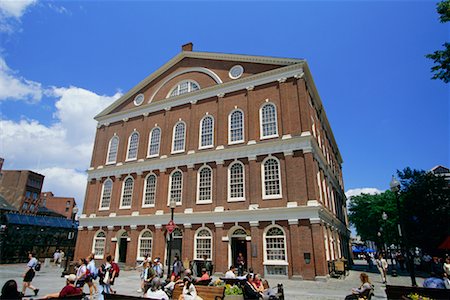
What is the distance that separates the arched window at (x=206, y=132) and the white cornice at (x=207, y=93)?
7.92ft

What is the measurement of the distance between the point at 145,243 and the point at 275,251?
12.0m

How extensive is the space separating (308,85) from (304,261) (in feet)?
48.6

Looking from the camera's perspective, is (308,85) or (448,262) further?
(308,85)

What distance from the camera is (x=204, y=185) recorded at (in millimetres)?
23109

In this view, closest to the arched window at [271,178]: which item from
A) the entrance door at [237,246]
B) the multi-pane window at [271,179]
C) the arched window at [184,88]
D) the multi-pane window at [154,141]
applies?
the multi-pane window at [271,179]

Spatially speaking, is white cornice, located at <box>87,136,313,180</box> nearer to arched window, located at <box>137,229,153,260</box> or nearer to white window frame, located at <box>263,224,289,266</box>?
white window frame, located at <box>263,224,289,266</box>

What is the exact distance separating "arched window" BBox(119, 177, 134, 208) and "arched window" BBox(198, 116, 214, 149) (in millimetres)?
8566

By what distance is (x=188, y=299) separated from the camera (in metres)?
8.55

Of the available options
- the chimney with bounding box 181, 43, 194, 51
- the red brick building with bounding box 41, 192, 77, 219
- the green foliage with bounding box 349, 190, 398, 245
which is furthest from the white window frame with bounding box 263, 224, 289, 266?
the red brick building with bounding box 41, 192, 77, 219

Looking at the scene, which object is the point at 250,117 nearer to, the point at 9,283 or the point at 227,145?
the point at 227,145

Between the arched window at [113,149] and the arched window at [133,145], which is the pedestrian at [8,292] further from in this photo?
the arched window at [113,149]

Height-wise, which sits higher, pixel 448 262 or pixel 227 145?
pixel 227 145

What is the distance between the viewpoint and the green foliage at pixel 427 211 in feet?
89.1

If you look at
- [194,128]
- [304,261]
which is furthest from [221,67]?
[304,261]
